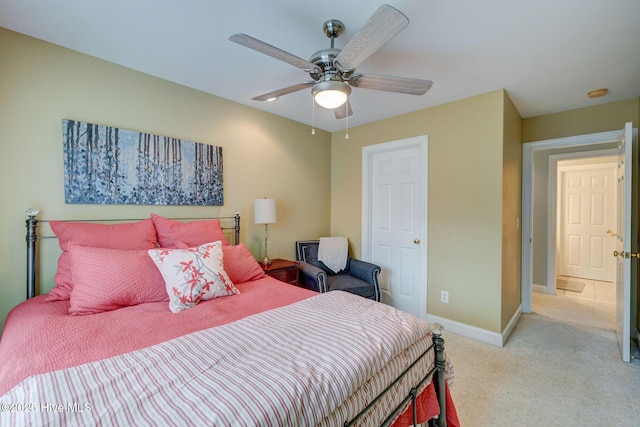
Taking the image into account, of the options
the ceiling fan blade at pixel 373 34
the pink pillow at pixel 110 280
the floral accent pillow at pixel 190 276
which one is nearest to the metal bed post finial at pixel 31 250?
the pink pillow at pixel 110 280

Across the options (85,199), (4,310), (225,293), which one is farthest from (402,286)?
(4,310)

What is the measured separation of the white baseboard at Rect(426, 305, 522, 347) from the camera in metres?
2.69

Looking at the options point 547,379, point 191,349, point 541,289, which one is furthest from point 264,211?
point 541,289

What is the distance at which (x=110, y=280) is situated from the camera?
5.14 ft

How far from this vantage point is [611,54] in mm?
2039

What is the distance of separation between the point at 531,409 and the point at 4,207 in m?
3.75

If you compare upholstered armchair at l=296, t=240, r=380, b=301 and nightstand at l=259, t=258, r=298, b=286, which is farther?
upholstered armchair at l=296, t=240, r=380, b=301

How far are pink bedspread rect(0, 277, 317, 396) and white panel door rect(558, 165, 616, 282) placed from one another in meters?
5.92

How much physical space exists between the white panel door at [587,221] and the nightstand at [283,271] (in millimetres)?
5368

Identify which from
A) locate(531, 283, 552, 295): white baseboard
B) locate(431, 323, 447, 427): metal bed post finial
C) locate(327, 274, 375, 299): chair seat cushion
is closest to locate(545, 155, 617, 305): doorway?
locate(531, 283, 552, 295): white baseboard

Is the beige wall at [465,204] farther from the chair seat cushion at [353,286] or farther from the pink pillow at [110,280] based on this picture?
the pink pillow at [110,280]

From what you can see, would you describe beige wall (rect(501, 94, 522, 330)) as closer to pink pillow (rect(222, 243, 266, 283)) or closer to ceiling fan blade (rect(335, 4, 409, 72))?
ceiling fan blade (rect(335, 4, 409, 72))

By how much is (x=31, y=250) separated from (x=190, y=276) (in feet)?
3.78

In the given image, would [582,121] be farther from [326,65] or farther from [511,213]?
[326,65]
